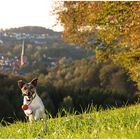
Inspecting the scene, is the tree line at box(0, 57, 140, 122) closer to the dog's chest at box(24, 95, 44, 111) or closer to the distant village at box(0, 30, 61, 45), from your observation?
the distant village at box(0, 30, 61, 45)

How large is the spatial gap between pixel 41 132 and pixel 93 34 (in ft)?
91.8

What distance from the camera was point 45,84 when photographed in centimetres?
9138

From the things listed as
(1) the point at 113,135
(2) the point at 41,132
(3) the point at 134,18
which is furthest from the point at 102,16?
(1) the point at 113,135

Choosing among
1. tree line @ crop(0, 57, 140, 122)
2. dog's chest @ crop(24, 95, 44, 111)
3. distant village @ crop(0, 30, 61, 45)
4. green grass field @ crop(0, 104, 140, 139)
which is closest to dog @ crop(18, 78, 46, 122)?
dog's chest @ crop(24, 95, 44, 111)

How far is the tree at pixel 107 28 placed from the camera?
2745cm

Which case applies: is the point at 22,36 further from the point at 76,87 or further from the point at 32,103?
the point at 76,87

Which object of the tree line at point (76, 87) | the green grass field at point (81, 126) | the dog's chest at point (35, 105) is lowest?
the tree line at point (76, 87)

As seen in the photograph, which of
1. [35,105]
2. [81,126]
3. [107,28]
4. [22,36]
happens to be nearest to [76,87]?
[22,36]

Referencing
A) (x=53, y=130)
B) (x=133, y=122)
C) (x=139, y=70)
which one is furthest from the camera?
(x=139, y=70)

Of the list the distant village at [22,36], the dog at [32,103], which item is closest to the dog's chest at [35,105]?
the dog at [32,103]

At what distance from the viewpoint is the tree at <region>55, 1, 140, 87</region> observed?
27.5 metres

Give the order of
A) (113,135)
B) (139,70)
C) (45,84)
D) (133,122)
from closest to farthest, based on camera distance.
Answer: (113,135), (133,122), (139,70), (45,84)

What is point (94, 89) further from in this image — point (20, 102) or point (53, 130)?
point (53, 130)

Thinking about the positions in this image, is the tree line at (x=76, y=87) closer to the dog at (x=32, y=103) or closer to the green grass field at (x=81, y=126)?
the dog at (x=32, y=103)
